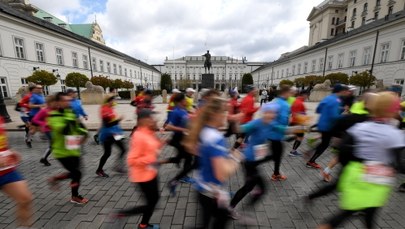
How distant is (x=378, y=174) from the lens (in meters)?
1.95

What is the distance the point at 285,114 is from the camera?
3879 mm

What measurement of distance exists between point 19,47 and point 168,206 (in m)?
33.2

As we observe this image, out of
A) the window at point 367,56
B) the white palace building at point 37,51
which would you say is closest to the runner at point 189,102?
the white palace building at point 37,51

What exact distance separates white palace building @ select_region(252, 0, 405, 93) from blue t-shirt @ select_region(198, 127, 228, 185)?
34.7m

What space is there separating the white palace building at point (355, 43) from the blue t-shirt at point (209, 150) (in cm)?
3468

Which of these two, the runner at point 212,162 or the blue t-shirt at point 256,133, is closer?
the runner at point 212,162

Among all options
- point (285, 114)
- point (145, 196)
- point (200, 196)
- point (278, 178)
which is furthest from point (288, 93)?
point (145, 196)

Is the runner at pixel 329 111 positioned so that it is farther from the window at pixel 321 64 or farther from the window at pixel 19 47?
the window at pixel 321 64

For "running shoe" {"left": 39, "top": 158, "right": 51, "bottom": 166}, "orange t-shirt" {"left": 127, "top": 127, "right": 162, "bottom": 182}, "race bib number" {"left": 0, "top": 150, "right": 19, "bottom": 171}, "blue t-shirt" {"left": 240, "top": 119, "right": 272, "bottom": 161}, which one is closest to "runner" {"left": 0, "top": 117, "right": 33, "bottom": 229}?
"race bib number" {"left": 0, "top": 150, "right": 19, "bottom": 171}

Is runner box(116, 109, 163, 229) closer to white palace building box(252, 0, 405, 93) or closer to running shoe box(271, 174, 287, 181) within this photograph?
running shoe box(271, 174, 287, 181)

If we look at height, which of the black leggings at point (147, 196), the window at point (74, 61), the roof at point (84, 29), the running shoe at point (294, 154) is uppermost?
the roof at point (84, 29)

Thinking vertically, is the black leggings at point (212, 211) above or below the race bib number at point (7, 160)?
below

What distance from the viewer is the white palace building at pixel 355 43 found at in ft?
88.3

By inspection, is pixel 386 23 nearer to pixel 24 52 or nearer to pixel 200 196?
pixel 200 196
